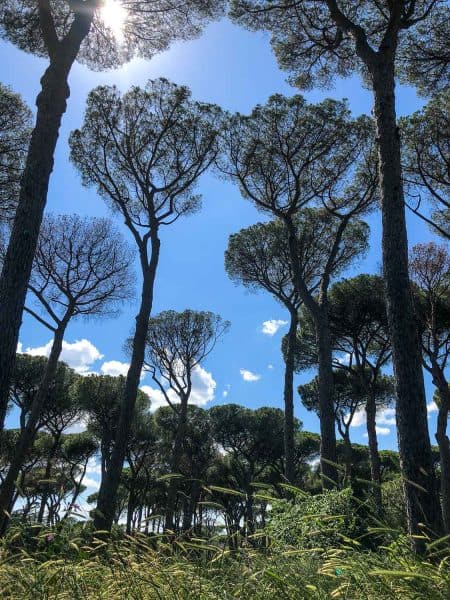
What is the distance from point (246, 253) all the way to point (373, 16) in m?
9.09

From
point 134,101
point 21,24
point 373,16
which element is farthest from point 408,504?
point 134,101

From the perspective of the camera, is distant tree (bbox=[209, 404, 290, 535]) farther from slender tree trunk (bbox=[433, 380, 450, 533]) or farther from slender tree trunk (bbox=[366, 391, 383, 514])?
slender tree trunk (bbox=[433, 380, 450, 533])

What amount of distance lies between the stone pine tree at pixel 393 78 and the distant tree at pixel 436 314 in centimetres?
508

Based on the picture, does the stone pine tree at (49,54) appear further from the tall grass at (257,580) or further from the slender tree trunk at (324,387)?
the slender tree trunk at (324,387)

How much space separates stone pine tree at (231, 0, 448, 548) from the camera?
503cm

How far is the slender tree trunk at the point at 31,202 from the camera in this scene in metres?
5.25

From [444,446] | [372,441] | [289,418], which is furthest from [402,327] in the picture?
[372,441]

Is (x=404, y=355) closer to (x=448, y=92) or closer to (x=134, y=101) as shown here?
(x=448, y=92)

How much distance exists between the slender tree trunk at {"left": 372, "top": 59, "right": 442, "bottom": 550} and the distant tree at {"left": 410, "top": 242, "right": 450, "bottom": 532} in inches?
352

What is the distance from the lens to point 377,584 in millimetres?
1781

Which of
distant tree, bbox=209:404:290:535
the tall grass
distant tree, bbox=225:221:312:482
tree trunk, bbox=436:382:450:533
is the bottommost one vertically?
the tall grass

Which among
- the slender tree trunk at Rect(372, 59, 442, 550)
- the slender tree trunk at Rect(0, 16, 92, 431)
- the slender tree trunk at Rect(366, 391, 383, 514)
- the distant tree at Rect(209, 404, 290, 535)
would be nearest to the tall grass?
the slender tree trunk at Rect(372, 59, 442, 550)

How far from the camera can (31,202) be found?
5.83 meters

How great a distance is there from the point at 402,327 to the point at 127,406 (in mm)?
6204
